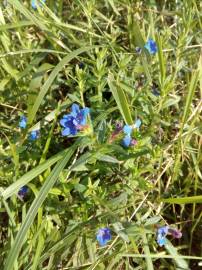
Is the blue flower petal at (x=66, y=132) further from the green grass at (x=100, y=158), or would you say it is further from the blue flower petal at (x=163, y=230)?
the blue flower petal at (x=163, y=230)

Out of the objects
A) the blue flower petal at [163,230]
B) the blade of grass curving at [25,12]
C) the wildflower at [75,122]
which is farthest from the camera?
the blade of grass curving at [25,12]

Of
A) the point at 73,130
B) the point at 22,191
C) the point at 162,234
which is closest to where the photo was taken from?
the point at 73,130

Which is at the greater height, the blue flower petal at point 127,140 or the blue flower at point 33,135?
the blue flower at point 33,135

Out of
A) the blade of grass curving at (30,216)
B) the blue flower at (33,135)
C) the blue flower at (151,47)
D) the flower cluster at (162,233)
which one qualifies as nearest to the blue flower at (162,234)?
the flower cluster at (162,233)

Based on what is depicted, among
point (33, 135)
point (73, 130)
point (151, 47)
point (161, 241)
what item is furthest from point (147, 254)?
point (151, 47)

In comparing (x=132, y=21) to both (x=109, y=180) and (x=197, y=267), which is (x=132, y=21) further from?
(x=197, y=267)

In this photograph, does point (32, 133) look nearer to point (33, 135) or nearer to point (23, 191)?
point (33, 135)
